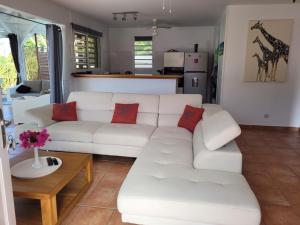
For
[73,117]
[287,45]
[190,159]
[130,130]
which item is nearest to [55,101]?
[73,117]

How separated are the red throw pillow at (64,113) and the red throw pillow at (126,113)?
0.64 metres

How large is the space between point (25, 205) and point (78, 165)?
603mm

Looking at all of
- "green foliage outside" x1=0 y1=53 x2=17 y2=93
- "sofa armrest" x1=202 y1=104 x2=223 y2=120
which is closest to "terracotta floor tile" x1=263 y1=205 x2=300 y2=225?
"sofa armrest" x1=202 y1=104 x2=223 y2=120

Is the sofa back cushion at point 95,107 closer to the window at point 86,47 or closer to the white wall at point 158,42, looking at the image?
the window at point 86,47

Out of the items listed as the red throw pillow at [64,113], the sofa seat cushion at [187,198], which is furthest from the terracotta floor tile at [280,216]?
the red throw pillow at [64,113]

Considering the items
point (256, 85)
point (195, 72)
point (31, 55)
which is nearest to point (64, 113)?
point (256, 85)

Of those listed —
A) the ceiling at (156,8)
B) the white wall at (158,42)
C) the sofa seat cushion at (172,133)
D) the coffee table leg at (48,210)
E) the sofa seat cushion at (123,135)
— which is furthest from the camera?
the white wall at (158,42)

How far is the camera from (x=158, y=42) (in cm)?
716

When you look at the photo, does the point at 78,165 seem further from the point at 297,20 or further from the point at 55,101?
the point at 297,20

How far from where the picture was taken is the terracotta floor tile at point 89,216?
189 cm

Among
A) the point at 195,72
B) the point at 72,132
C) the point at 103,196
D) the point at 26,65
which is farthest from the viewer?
the point at 26,65

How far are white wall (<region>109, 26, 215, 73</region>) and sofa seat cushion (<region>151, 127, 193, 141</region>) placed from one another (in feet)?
14.8

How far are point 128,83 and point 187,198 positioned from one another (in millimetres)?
3676

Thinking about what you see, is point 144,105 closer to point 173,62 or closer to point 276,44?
point 276,44
